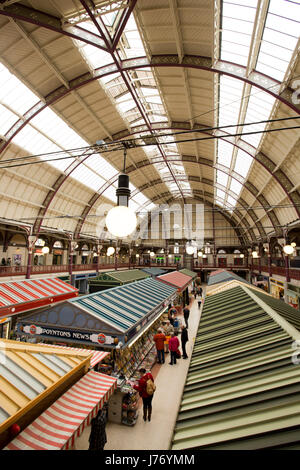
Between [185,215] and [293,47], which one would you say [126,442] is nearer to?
[293,47]

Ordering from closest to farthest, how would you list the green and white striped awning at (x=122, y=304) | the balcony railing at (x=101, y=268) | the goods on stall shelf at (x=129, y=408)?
the goods on stall shelf at (x=129, y=408) → the green and white striped awning at (x=122, y=304) → the balcony railing at (x=101, y=268)

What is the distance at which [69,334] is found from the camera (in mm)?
5734

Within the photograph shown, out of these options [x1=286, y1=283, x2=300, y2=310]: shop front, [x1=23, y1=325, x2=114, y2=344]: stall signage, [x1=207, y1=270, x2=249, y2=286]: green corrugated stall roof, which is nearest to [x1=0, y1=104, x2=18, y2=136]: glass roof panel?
[x1=23, y1=325, x2=114, y2=344]: stall signage

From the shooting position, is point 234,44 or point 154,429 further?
point 234,44

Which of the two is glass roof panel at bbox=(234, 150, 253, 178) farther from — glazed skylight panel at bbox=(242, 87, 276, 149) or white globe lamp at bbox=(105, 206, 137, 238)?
white globe lamp at bbox=(105, 206, 137, 238)

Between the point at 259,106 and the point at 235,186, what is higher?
the point at 259,106

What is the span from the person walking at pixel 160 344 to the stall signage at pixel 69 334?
134 inches

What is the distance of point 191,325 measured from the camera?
14.5 m

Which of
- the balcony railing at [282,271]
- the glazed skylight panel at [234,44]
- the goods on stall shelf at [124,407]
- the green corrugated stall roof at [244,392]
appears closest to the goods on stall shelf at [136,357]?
the goods on stall shelf at [124,407]

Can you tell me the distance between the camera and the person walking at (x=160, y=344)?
8.34 metres

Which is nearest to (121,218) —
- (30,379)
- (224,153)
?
(30,379)

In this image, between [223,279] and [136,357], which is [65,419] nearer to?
[136,357]

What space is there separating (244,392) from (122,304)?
18.0 ft

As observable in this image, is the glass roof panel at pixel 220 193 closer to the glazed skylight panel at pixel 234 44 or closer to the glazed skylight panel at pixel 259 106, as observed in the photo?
the glazed skylight panel at pixel 234 44
